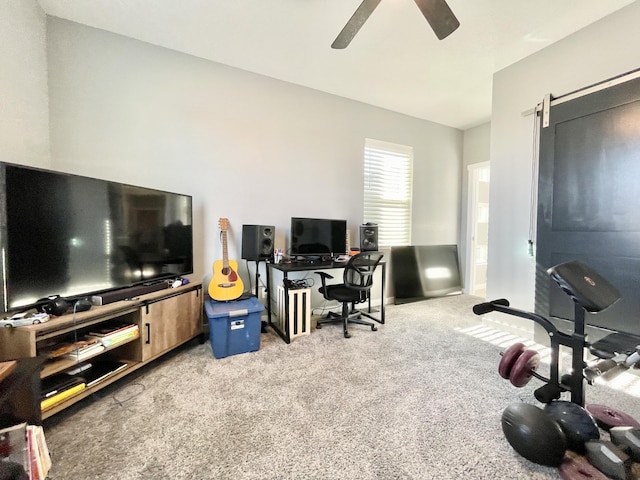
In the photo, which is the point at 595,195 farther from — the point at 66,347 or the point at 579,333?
the point at 66,347

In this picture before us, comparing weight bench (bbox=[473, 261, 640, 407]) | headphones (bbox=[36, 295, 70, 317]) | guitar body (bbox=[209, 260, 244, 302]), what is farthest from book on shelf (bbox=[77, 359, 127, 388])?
weight bench (bbox=[473, 261, 640, 407])

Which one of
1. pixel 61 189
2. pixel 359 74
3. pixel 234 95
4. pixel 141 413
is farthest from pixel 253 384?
pixel 359 74

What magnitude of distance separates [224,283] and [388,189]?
2.71 metres

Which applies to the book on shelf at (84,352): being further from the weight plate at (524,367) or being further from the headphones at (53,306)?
the weight plate at (524,367)

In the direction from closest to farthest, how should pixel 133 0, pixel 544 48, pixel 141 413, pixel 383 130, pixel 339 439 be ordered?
pixel 339 439
pixel 141 413
pixel 133 0
pixel 544 48
pixel 383 130

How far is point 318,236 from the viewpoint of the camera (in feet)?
10.3

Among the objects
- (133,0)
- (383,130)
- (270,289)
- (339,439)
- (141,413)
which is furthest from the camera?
(383,130)

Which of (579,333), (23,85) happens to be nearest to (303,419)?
(579,333)

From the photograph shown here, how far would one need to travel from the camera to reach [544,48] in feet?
8.11

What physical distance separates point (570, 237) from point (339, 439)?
2564 millimetres

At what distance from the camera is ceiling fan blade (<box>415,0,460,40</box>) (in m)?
1.50

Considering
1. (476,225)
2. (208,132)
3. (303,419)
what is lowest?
A: (303,419)

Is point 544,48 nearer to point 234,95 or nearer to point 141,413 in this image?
point 234,95

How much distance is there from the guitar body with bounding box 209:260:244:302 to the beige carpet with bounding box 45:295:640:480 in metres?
0.52
